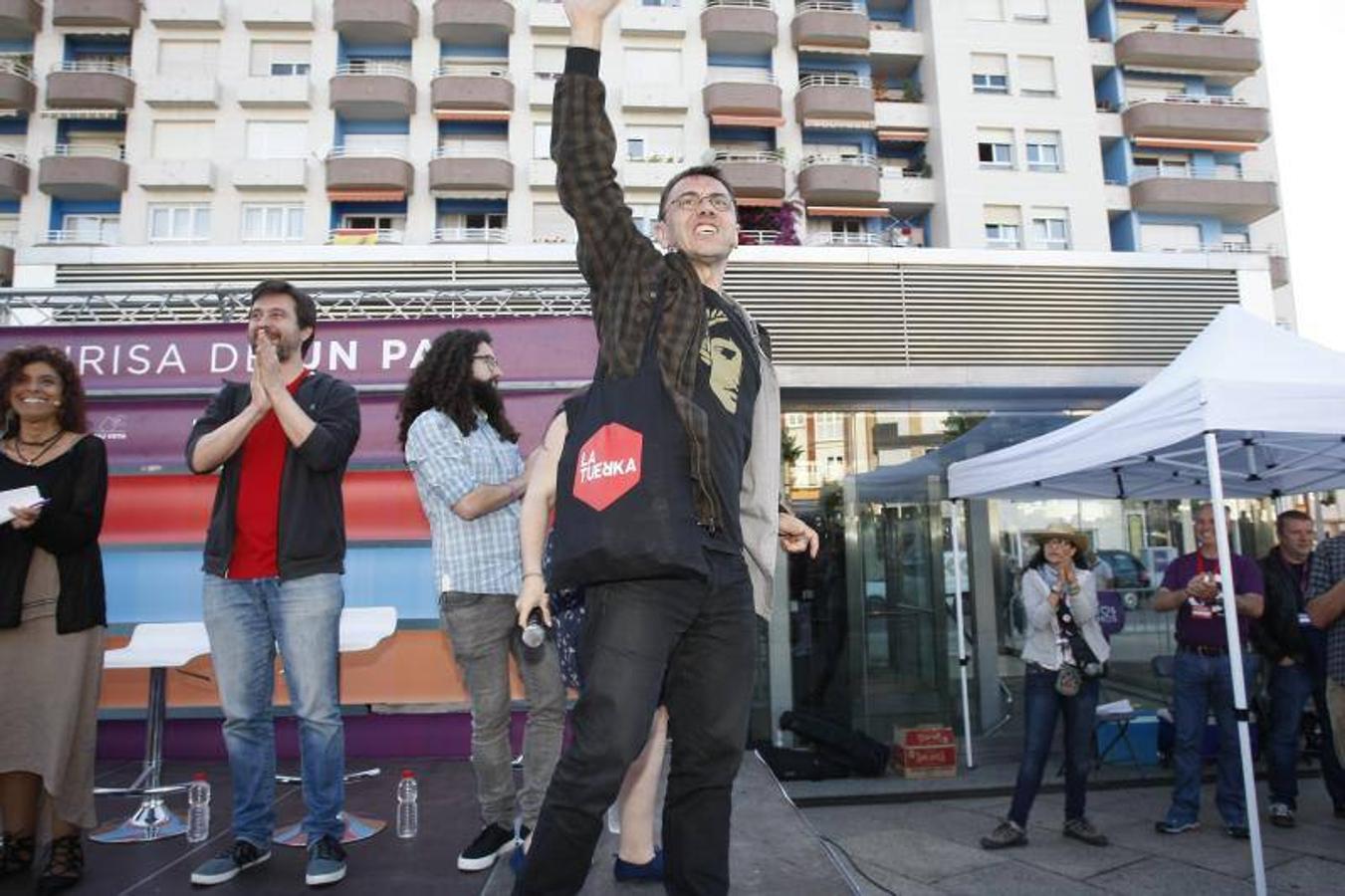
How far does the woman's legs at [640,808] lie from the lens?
218 cm

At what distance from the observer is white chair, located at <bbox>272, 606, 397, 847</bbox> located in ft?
10.0

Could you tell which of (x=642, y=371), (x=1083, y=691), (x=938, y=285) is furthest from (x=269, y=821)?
(x=938, y=285)

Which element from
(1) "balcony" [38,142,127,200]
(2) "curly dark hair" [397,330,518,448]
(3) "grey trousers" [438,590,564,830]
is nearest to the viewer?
(3) "grey trousers" [438,590,564,830]

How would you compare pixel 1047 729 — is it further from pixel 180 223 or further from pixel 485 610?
pixel 180 223

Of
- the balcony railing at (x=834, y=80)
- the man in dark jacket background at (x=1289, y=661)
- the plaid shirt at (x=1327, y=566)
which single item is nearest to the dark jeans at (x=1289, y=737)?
the man in dark jacket background at (x=1289, y=661)

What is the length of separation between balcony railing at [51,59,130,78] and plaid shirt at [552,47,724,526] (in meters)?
26.9

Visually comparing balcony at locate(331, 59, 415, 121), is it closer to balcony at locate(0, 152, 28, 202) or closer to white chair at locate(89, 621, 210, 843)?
balcony at locate(0, 152, 28, 202)

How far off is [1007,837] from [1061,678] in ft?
3.43

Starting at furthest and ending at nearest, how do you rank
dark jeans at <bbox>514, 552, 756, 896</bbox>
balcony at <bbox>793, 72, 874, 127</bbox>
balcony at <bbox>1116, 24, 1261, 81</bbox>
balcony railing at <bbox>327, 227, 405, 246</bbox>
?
balcony at <bbox>1116, 24, 1261, 81</bbox>, balcony at <bbox>793, 72, 874, 127</bbox>, balcony railing at <bbox>327, 227, 405, 246</bbox>, dark jeans at <bbox>514, 552, 756, 896</bbox>

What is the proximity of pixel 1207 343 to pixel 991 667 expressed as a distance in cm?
407

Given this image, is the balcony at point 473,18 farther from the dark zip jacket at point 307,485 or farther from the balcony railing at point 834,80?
the dark zip jacket at point 307,485

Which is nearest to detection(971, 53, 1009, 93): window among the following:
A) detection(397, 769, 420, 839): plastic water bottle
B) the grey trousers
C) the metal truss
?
the metal truss

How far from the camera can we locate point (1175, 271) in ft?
44.9

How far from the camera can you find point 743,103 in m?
22.4
